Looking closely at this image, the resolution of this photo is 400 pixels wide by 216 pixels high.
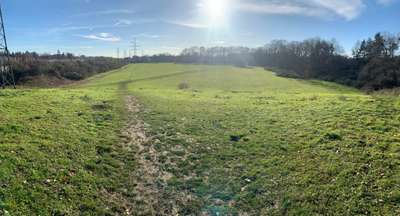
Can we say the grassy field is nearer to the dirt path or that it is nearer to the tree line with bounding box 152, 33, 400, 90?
the dirt path

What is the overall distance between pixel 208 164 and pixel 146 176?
268 centimetres

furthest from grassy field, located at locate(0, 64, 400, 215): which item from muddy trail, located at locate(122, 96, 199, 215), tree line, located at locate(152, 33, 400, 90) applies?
tree line, located at locate(152, 33, 400, 90)

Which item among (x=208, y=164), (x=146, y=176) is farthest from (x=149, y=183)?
(x=208, y=164)

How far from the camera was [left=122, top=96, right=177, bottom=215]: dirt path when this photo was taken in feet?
29.0

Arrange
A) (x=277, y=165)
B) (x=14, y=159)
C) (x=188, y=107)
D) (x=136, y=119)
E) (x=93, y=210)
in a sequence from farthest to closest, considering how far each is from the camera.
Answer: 1. (x=188, y=107)
2. (x=136, y=119)
3. (x=277, y=165)
4. (x=14, y=159)
5. (x=93, y=210)

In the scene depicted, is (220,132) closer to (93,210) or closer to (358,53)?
(93,210)

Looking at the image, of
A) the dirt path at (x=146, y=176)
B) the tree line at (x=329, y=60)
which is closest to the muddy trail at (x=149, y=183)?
the dirt path at (x=146, y=176)

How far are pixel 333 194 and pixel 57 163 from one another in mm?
9561

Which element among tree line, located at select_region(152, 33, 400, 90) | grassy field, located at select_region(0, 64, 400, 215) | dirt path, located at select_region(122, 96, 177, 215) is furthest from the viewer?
tree line, located at select_region(152, 33, 400, 90)

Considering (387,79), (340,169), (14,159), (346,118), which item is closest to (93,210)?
(14,159)

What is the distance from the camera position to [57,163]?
10.4 m

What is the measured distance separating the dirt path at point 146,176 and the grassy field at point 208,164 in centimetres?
7

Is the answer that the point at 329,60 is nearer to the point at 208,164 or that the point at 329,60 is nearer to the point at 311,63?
the point at 311,63

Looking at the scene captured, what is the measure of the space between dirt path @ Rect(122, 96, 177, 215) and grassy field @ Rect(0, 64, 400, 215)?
65 millimetres
